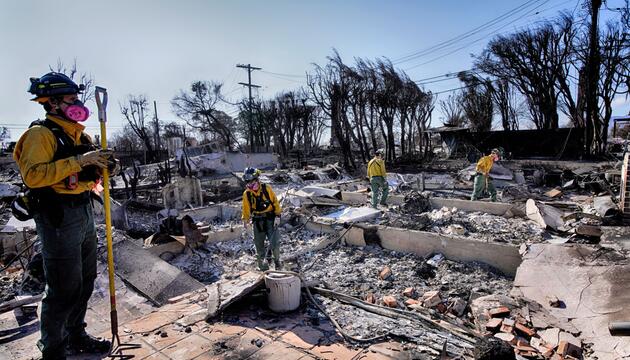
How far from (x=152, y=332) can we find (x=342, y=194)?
379 inches

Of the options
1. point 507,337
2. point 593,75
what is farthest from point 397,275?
point 593,75

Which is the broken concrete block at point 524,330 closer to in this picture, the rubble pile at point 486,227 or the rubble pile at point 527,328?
the rubble pile at point 527,328

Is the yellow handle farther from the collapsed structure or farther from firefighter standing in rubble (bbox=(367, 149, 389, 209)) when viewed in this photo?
firefighter standing in rubble (bbox=(367, 149, 389, 209))

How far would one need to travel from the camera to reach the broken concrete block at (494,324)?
3.87 metres

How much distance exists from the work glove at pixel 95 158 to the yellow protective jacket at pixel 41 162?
35 millimetres

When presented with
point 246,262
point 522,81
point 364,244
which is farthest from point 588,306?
point 522,81

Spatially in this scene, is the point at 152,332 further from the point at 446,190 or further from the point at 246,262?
the point at 446,190

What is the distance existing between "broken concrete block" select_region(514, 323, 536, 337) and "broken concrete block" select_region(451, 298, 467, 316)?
0.87 m

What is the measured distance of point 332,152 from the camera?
33969mm

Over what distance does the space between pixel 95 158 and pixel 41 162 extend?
0.30 m

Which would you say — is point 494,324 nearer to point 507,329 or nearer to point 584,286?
point 507,329

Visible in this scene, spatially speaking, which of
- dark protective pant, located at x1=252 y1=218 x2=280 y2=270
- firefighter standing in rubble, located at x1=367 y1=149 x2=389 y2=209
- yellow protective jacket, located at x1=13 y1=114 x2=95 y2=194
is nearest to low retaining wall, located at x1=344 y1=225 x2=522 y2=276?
dark protective pant, located at x1=252 y1=218 x2=280 y2=270

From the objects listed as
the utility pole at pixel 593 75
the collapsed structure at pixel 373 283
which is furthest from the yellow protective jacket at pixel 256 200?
the utility pole at pixel 593 75

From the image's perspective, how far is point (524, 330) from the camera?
12.3 ft
